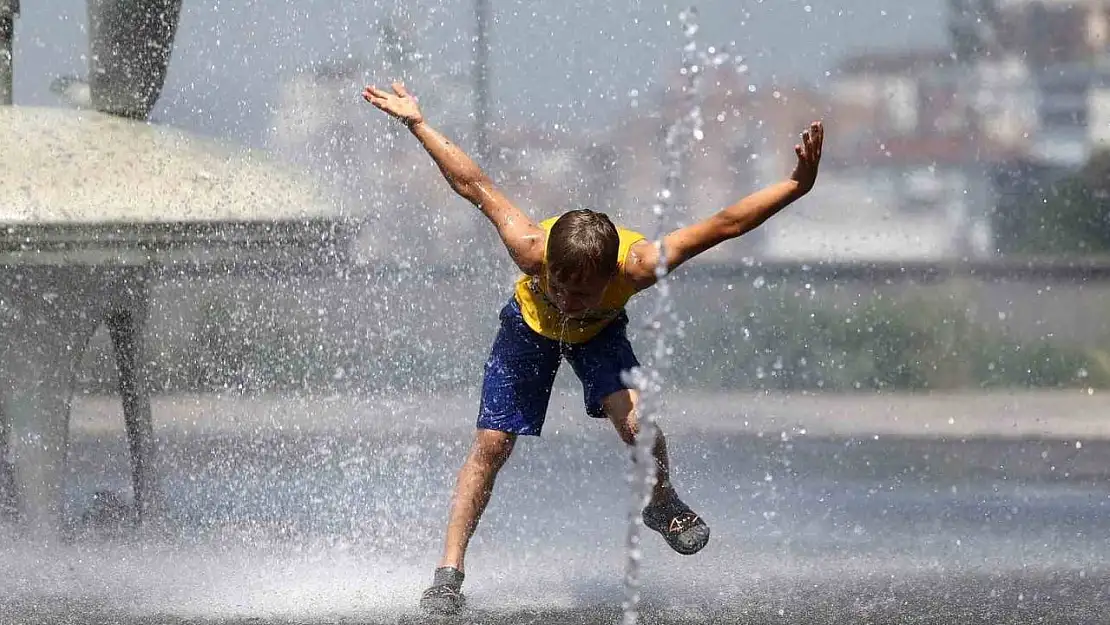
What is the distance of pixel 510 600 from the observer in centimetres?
315

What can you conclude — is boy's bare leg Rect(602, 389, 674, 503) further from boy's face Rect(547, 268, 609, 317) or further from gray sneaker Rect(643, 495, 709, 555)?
boy's face Rect(547, 268, 609, 317)

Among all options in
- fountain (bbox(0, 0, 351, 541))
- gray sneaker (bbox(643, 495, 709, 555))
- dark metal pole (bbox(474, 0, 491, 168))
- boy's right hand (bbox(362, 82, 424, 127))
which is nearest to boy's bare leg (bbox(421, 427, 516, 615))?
gray sneaker (bbox(643, 495, 709, 555))

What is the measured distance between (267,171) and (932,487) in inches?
92.4

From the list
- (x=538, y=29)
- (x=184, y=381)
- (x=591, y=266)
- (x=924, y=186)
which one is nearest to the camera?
(x=591, y=266)

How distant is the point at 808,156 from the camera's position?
2859 mm

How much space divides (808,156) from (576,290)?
1.68 ft

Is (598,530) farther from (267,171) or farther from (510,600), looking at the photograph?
(267,171)

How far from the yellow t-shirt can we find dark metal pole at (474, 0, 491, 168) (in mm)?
2172

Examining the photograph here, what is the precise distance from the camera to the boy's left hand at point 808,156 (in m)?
2.84

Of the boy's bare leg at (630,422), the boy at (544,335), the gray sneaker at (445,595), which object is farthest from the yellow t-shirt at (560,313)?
the gray sneaker at (445,595)

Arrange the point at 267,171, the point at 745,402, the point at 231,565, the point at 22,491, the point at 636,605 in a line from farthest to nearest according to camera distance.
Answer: the point at 745,402, the point at 267,171, the point at 22,491, the point at 231,565, the point at 636,605

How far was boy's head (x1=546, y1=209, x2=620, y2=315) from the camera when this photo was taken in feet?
9.39

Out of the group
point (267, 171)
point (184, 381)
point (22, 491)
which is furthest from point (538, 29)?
point (22, 491)

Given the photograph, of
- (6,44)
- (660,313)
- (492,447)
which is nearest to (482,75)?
(660,313)
